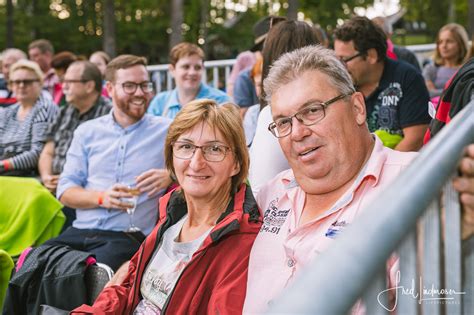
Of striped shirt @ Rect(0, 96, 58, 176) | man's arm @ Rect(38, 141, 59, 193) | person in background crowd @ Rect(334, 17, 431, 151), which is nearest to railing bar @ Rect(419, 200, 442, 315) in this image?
person in background crowd @ Rect(334, 17, 431, 151)

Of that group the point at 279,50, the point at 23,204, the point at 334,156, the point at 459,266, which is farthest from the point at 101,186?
the point at 459,266

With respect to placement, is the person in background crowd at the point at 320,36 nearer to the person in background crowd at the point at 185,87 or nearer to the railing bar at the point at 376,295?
the person in background crowd at the point at 185,87

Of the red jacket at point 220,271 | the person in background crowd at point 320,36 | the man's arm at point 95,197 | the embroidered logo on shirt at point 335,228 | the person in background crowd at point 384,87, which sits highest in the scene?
the person in background crowd at point 320,36

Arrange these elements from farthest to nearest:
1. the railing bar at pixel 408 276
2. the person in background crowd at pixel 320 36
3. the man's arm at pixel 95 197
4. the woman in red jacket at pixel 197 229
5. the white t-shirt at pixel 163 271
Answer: the person in background crowd at pixel 320 36, the man's arm at pixel 95 197, the white t-shirt at pixel 163 271, the woman in red jacket at pixel 197 229, the railing bar at pixel 408 276

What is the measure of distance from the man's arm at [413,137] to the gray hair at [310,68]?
1687 mm

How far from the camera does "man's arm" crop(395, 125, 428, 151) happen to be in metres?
4.13

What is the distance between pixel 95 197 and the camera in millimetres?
4387

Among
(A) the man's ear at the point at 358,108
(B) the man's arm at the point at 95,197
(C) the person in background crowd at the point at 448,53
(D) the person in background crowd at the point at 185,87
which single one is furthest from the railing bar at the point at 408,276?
(C) the person in background crowd at the point at 448,53

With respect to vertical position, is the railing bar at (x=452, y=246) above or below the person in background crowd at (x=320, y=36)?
below

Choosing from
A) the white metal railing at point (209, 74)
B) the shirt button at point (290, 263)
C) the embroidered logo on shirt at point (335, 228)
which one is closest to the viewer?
the embroidered logo on shirt at point (335, 228)

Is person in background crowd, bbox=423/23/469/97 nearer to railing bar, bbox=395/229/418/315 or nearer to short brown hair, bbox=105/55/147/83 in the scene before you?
short brown hair, bbox=105/55/147/83

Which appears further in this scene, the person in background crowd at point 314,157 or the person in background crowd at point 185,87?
the person in background crowd at point 185,87

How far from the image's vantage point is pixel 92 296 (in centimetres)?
352

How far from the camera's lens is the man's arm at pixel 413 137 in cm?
413
